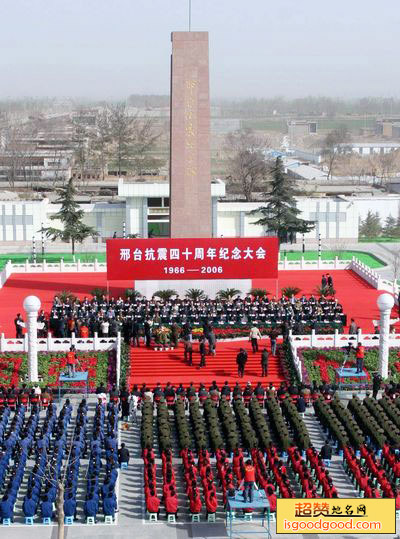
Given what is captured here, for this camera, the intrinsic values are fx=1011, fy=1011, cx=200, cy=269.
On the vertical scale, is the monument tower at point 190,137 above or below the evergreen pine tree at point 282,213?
above

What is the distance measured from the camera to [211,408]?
1070 inches

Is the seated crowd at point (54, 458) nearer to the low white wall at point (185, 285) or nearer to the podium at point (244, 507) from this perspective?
the podium at point (244, 507)

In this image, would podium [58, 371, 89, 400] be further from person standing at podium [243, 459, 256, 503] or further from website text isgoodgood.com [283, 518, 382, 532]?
website text isgoodgood.com [283, 518, 382, 532]

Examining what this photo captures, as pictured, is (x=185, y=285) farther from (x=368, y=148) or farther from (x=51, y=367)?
(x=368, y=148)

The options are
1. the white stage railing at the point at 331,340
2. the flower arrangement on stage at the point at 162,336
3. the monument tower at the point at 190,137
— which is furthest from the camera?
the monument tower at the point at 190,137

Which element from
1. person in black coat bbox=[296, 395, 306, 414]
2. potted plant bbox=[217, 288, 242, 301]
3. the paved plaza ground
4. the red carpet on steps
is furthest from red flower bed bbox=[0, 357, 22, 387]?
person in black coat bbox=[296, 395, 306, 414]

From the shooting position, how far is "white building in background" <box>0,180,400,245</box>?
5925 cm

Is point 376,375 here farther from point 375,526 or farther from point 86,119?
point 86,119

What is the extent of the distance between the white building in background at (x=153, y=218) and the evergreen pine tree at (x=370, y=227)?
379 centimetres

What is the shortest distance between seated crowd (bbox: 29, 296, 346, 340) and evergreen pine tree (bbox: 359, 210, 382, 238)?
103 feet

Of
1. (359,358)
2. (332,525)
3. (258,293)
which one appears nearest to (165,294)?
(258,293)

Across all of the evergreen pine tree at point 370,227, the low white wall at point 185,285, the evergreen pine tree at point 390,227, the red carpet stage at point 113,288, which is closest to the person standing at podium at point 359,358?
the red carpet stage at point 113,288

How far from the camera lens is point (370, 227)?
67438 millimetres

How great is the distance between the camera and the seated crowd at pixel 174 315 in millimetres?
34500
